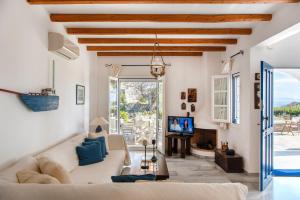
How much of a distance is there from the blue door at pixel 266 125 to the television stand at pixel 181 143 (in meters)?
2.19

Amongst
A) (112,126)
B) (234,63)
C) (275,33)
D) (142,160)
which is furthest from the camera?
(112,126)

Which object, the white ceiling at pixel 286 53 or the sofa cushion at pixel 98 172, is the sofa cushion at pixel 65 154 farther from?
the white ceiling at pixel 286 53

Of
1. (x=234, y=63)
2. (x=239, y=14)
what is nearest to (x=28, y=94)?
(x=239, y=14)

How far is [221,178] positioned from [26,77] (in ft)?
11.8

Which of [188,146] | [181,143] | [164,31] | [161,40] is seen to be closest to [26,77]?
[164,31]

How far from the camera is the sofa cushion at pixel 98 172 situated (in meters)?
3.35

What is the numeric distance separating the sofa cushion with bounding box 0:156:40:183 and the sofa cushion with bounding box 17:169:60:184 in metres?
0.05

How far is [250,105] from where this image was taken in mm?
4992

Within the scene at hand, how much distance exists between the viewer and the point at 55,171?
258 cm

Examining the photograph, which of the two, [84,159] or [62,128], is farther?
[62,128]

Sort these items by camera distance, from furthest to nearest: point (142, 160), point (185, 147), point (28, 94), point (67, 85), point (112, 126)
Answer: point (112, 126) < point (185, 147) < point (67, 85) < point (142, 160) < point (28, 94)

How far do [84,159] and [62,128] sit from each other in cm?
89

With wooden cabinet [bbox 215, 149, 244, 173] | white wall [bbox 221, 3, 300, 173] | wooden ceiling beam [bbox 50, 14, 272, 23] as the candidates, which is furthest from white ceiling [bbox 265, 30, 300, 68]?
wooden cabinet [bbox 215, 149, 244, 173]

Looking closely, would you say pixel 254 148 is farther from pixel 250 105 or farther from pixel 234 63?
pixel 234 63
